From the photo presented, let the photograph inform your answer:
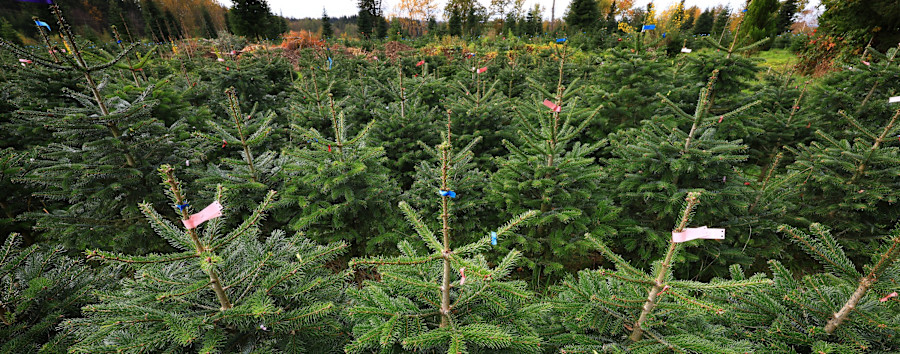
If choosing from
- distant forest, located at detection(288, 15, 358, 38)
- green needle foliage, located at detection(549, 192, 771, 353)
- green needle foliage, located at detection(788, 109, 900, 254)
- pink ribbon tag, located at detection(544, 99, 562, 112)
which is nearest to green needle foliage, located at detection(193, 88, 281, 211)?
pink ribbon tag, located at detection(544, 99, 562, 112)

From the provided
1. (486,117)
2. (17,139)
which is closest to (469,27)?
(486,117)

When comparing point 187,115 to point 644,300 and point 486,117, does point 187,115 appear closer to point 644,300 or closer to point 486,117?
point 486,117

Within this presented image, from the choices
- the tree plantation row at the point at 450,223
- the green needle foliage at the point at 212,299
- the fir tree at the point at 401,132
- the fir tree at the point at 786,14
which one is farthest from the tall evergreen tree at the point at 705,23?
the green needle foliage at the point at 212,299

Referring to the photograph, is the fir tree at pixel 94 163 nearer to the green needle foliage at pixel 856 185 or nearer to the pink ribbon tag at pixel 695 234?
the pink ribbon tag at pixel 695 234

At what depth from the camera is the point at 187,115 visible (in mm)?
5883

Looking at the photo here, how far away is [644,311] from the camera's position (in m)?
1.81

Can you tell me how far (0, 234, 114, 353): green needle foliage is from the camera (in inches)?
77.1

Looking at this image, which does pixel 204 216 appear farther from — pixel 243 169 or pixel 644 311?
pixel 243 169

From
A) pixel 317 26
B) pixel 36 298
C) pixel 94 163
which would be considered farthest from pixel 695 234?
pixel 317 26

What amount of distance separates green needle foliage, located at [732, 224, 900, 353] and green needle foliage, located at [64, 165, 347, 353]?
2.64 m

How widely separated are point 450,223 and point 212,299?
2.64 meters

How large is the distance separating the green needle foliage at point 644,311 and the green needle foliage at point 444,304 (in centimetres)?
32

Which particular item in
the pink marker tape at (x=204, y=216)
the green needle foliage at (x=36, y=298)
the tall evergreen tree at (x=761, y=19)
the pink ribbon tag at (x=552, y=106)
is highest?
the tall evergreen tree at (x=761, y=19)

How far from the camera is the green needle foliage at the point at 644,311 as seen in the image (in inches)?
65.4
